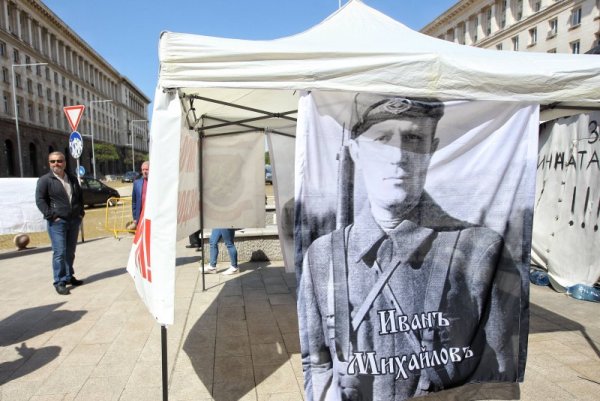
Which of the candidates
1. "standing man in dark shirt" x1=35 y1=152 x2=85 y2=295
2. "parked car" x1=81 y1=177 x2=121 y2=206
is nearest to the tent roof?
"standing man in dark shirt" x1=35 y1=152 x2=85 y2=295

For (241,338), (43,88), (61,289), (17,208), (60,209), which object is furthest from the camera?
(43,88)

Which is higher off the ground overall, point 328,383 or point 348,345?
point 348,345

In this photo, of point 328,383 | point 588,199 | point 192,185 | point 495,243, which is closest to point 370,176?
point 495,243

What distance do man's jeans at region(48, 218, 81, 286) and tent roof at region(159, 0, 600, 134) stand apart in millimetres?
4029

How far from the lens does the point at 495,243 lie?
8.12 feet

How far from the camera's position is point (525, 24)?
44.8m

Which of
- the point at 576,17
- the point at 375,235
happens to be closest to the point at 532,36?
the point at 576,17

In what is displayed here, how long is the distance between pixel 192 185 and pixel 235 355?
1749 mm

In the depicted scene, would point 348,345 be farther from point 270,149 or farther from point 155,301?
point 270,149

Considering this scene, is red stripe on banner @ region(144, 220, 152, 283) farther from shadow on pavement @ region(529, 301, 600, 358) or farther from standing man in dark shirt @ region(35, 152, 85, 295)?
shadow on pavement @ region(529, 301, 600, 358)

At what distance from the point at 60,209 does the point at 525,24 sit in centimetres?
5269

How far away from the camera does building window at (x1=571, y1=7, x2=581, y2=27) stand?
3725cm

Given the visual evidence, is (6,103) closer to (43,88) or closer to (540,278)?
(43,88)

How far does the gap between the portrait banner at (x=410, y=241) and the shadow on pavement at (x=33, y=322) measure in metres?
3.26
